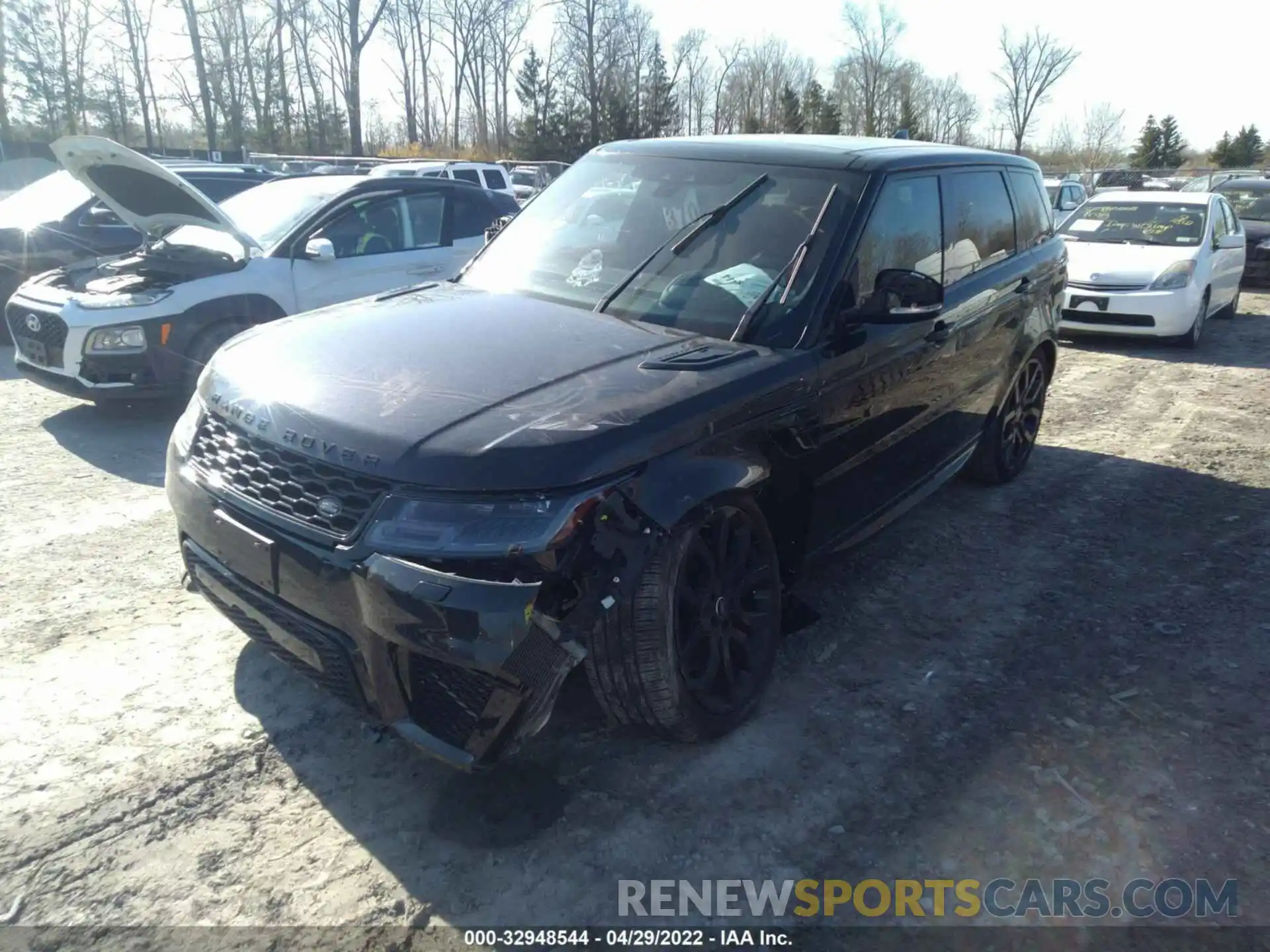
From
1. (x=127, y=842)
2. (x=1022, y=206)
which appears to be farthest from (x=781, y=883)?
(x=1022, y=206)

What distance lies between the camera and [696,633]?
9.96ft

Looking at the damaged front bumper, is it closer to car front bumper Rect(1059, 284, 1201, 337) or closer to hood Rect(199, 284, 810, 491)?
hood Rect(199, 284, 810, 491)

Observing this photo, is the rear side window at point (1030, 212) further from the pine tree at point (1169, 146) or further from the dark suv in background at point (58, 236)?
the pine tree at point (1169, 146)

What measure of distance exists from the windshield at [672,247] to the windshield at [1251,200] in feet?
52.5

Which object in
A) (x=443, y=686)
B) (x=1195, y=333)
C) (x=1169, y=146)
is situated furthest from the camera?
(x=1169, y=146)

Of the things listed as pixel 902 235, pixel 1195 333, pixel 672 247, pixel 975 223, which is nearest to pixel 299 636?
pixel 672 247

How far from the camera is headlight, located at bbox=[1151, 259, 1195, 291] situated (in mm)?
10125

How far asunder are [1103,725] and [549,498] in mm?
2331

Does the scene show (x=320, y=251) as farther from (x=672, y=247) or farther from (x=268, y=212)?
(x=672, y=247)

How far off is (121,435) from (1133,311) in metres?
9.87

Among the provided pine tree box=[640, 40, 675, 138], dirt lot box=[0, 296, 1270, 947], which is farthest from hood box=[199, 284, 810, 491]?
pine tree box=[640, 40, 675, 138]

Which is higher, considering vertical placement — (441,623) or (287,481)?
(287,481)

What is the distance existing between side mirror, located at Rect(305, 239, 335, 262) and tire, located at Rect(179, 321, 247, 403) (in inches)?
30.7

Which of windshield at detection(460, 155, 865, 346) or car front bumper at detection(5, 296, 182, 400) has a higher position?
windshield at detection(460, 155, 865, 346)
